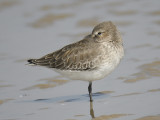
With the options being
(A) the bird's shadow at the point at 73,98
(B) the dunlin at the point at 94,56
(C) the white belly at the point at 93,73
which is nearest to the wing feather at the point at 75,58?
(B) the dunlin at the point at 94,56

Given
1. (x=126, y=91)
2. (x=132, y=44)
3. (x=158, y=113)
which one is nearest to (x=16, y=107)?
(x=126, y=91)

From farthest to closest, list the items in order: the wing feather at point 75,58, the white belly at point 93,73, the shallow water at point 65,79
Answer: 1. the wing feather at point 75,58
2. the white belly at point 93,73
3. the shallow water at point 65,79

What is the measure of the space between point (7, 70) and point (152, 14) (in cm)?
662

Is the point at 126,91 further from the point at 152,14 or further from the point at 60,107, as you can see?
the point at 152,14

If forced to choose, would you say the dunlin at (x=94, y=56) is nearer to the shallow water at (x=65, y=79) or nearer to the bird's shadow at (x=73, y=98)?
the bird's shadow at (x=73, y=98)

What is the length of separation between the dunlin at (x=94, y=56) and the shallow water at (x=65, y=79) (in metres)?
0.78

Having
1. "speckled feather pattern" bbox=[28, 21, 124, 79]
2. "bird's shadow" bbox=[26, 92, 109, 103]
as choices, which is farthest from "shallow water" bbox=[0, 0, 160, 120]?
"speckled feather pattern" bbox=[28, 21, 124, 79]

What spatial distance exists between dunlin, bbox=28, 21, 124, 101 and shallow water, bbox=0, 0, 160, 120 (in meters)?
0.78

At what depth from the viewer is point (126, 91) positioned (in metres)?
12.7

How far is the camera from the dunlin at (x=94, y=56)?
12070 mm

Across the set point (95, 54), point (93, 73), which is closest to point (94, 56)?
point (95, 54)

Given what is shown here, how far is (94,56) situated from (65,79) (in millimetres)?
2231

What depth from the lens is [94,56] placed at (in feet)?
40.1

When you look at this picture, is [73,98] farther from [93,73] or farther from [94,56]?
[94,56]
